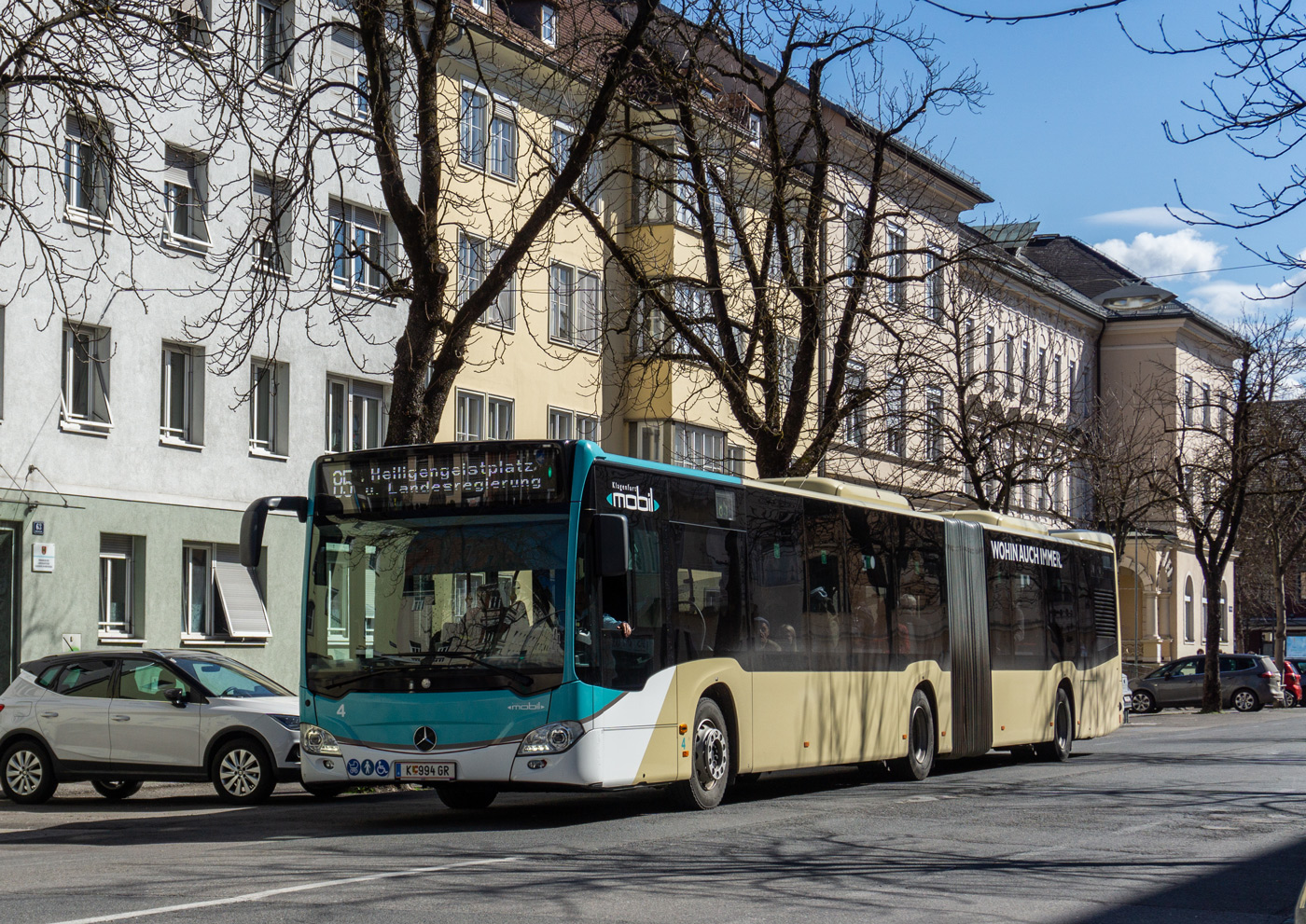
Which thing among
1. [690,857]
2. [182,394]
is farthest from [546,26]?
[690,857]

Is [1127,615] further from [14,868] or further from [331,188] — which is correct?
[14,868]

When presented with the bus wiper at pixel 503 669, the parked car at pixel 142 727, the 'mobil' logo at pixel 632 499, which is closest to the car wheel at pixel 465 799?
the parked car at pixel 142 727

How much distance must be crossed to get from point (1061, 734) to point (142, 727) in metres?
12.3

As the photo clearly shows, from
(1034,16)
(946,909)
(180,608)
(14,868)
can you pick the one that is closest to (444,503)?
(14,868)

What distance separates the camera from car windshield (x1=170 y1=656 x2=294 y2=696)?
17.9m

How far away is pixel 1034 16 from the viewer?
821 cm

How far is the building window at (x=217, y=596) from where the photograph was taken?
2741cm

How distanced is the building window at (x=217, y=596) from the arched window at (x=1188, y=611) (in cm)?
5466

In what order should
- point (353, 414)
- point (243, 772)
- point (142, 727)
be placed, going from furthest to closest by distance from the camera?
point (353, 414)
point (142, 727)
point (243, 772)

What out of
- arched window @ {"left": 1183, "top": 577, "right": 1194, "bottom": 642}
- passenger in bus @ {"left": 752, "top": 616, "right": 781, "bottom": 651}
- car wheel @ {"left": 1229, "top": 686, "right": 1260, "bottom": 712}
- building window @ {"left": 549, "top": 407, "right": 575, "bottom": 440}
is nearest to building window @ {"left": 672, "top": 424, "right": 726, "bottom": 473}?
building window @ {"left": 549, "top": 407, "right": 575, "bottom": 440}

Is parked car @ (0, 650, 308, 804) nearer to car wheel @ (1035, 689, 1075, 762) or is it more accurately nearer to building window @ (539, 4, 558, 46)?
car wheel @ (1035, 689, 1075, 762)

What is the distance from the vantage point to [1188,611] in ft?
248

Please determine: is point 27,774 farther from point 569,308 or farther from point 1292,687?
point 1292,687

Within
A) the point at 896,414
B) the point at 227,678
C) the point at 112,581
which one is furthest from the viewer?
the point at 896,414
